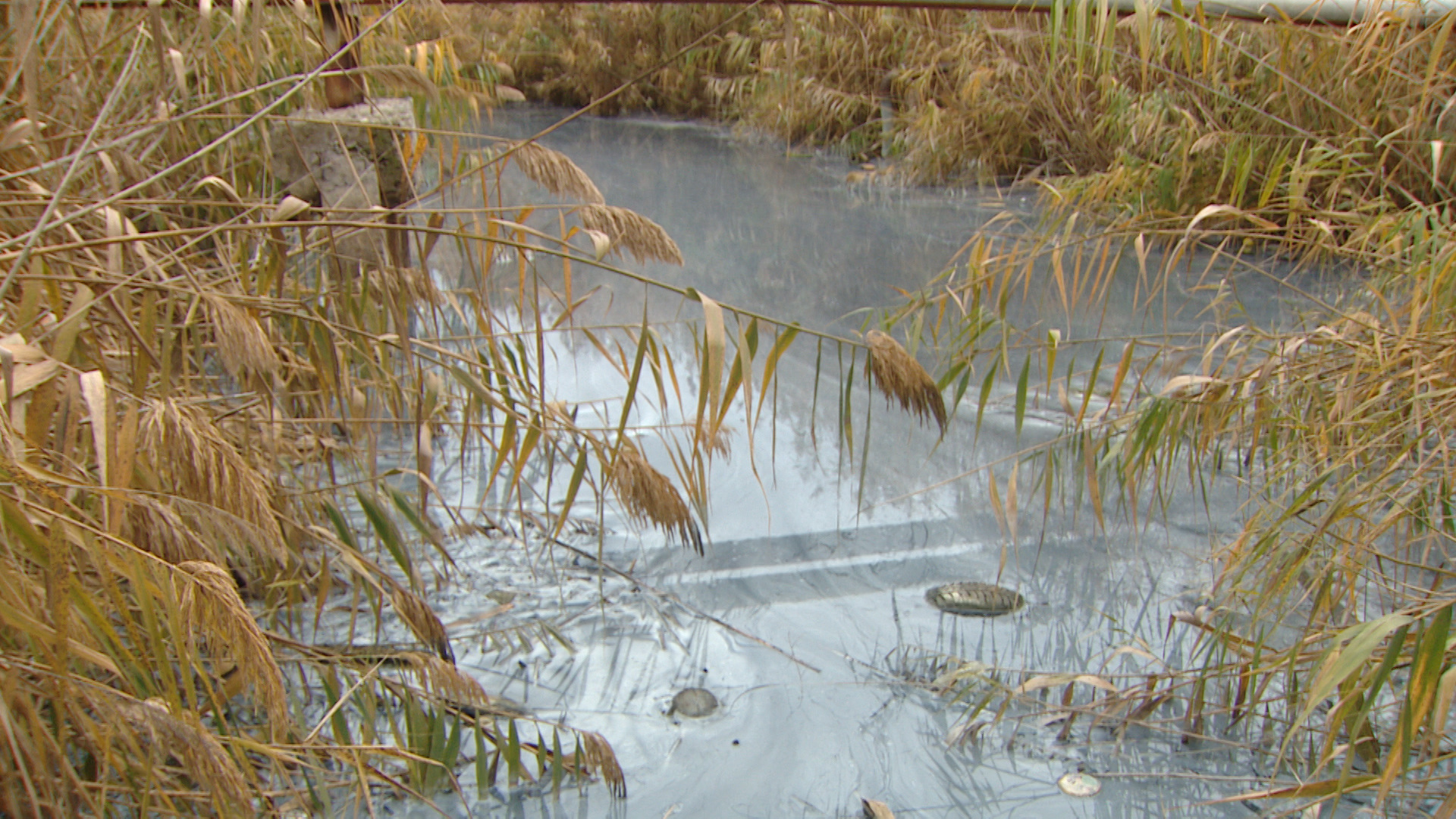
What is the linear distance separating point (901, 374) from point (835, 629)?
757mm

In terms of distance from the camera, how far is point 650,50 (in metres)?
7.18

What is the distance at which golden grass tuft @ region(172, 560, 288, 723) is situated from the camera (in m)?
0.61

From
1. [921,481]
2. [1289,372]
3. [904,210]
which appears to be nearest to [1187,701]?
[1289,372]

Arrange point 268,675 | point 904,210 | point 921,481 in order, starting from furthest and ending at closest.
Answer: point 904,210 < point 921,481 < point 268,675

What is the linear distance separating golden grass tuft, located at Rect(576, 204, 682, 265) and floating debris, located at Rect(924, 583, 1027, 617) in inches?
32.4

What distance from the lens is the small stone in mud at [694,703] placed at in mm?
1355

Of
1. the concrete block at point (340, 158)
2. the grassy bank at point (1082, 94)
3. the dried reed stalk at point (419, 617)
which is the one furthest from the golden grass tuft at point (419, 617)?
the concrete block at point (340, 158)

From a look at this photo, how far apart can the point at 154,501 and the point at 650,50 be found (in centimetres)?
692

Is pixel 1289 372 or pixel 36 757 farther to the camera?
pixel 1289 372

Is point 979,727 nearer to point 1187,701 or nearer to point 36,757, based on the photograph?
point 1187,701

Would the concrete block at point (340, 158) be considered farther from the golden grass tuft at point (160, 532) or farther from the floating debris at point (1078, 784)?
the floating debris at point (1078, 784)

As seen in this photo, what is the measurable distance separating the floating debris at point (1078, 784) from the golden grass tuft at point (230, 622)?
2.94 ft

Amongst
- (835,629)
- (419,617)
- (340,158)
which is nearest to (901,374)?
(419,617)

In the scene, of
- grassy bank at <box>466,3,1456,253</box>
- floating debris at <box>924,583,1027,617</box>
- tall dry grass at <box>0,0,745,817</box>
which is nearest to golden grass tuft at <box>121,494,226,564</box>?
tall dry grass at <box>0,0,745,817</box>
